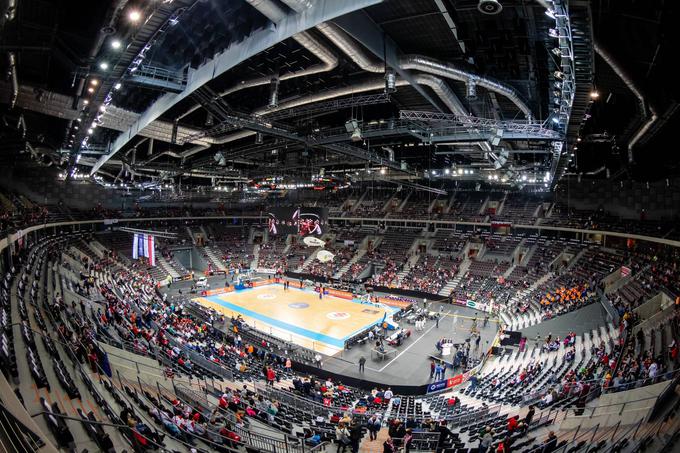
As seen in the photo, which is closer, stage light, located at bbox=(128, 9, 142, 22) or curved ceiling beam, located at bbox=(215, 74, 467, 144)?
stage light, located at bbox=(128, 9, 142, 22)

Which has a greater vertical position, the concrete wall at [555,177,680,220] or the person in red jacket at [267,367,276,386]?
the concrete wall at [555,177,680,220]

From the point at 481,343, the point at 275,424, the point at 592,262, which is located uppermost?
the point at 592,262

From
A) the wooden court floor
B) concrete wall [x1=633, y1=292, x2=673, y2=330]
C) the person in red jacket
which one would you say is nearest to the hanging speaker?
the person in red jacket

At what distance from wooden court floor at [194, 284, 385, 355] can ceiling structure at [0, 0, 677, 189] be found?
13.4 meters

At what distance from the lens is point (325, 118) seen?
24.3 m

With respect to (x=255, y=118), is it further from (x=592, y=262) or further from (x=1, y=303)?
(x=592, y=262)

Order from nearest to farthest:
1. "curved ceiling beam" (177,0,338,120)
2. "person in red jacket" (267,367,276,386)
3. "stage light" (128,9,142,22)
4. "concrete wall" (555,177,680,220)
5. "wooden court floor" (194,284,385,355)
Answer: "stage light" (128,9,142,22), "curved ceiling beam" (177,0,338,120), "person in red jacket" (267,367,276,386), "wooden court floor" (194,284,385,355), "concrete wall" (555,177,680,220)

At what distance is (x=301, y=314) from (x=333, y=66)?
22.2 metres

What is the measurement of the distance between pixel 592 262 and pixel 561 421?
2381 centimetres

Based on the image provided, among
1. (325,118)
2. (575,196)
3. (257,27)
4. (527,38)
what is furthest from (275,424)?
(575,196)

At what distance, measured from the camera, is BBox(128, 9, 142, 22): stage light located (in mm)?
9491

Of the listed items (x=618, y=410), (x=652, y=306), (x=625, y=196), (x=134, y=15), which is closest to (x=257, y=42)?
(x=134, y=15)

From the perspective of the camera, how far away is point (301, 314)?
32344 millimetres

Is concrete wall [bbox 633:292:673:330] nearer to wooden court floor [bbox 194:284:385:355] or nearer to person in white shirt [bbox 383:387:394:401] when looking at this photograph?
person in white shirt [bbox 383:387:394:401]
